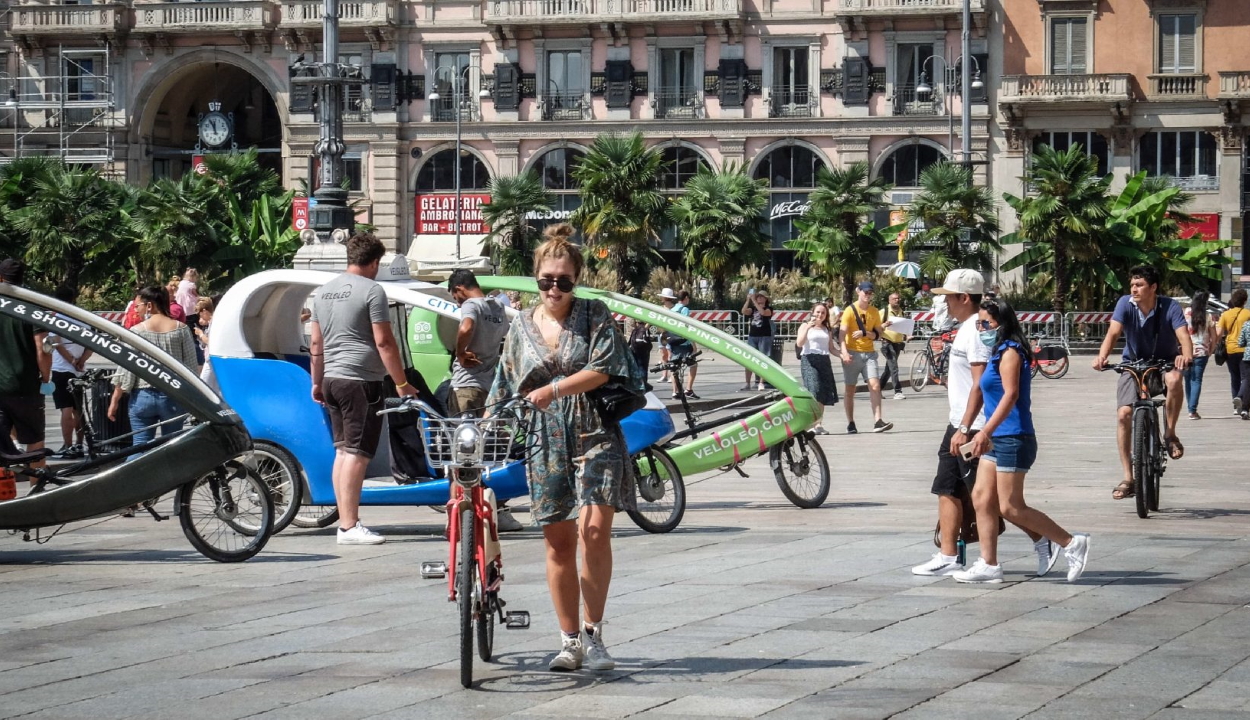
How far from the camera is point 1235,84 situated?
54.2m

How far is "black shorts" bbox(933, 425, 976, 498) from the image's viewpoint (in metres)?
9.34

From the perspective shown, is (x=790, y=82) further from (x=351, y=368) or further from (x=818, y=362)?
(x=351, y=368)

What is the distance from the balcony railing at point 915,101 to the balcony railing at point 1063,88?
1.89m

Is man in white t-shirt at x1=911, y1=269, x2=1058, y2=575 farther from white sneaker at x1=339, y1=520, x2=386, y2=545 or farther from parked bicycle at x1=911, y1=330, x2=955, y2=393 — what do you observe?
parked bicycle at x1=911, y1=330, x2=955, y2=393

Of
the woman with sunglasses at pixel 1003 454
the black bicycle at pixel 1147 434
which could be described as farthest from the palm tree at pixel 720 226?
the woman with sunglasses at pixel 1003 454

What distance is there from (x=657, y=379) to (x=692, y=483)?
1807 cm

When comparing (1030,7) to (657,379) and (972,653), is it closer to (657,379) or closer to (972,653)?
(657,379)

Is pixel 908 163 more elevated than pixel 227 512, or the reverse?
pixel 908 163

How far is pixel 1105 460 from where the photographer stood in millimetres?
17156

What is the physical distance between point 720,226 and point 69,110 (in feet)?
80.9

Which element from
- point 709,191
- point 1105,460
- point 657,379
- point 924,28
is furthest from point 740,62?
point 1105,460

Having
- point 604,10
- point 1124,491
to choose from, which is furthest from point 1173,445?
point 604,10

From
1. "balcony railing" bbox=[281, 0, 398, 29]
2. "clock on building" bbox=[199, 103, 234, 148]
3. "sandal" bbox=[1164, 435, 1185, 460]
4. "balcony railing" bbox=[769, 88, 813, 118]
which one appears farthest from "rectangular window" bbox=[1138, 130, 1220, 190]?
"sandal" bbox=[1164, 435, 1185, 460]

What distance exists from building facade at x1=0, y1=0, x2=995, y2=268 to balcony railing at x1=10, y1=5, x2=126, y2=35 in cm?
6
